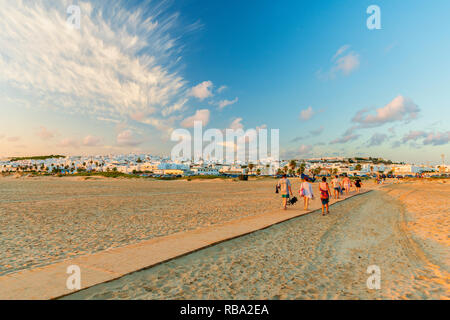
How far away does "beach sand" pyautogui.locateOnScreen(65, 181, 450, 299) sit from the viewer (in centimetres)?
377

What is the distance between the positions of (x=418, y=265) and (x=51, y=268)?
751cm

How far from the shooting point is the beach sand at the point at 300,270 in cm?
377

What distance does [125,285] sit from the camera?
3.90 metres

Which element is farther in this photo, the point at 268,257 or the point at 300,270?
the point at 268,257

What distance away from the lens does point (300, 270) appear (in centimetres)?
476
